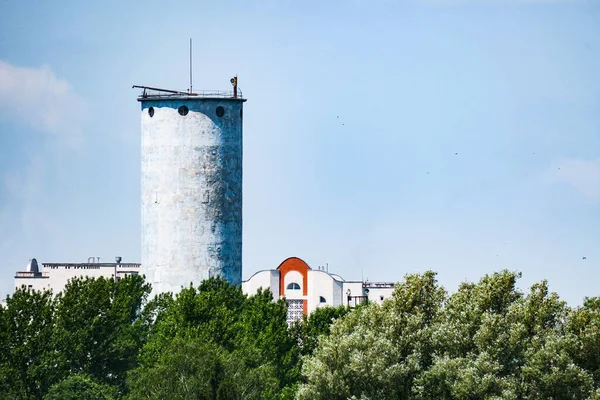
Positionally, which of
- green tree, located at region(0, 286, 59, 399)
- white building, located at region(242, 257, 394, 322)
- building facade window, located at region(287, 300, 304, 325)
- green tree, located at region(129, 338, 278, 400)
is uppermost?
white building, located at region(242, 257, 394, 322)

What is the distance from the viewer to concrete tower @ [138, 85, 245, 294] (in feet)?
387

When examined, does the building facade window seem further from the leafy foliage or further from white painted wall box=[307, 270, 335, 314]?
the leafy foliage

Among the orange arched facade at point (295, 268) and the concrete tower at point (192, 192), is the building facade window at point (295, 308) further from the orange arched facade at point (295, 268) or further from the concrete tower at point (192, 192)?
the concrete tower at point (192, 192)

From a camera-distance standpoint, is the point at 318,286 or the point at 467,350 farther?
the point at 318,286

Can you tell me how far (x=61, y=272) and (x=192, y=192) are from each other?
3322 cm

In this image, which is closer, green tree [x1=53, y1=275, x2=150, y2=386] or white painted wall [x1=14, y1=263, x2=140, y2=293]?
green tree [x1=53, y1=275, x2=150, y2=386]

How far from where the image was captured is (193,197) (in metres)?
118

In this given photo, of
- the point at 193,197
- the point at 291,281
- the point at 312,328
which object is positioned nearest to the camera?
the point at 312,328

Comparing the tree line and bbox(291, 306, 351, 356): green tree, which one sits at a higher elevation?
bbox(291, 306, 351, 356): green tree

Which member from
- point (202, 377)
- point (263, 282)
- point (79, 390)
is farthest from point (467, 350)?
point (263, 282)

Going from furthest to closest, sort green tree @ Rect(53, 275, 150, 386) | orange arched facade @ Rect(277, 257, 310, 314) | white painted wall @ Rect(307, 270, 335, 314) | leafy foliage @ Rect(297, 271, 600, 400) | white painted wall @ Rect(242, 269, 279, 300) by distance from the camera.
Result: orange arched facade @ Rect(277, 257, 310, 314) < white painted wall @ Rect(307, 270, 335, 314) < white painted wall @ Rect(242, 269, 279, 300) < green tree @ Rect(53, 275, 150, 386) < leafy foliage @ Rect(297, 271, 600, 400)

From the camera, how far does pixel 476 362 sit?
3029 inches

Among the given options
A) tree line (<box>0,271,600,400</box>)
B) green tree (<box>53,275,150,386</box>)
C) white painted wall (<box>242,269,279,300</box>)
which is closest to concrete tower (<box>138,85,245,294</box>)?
green tree (<box>53,275,150,386</box>)

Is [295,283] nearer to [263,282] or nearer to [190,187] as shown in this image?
[263,282]
